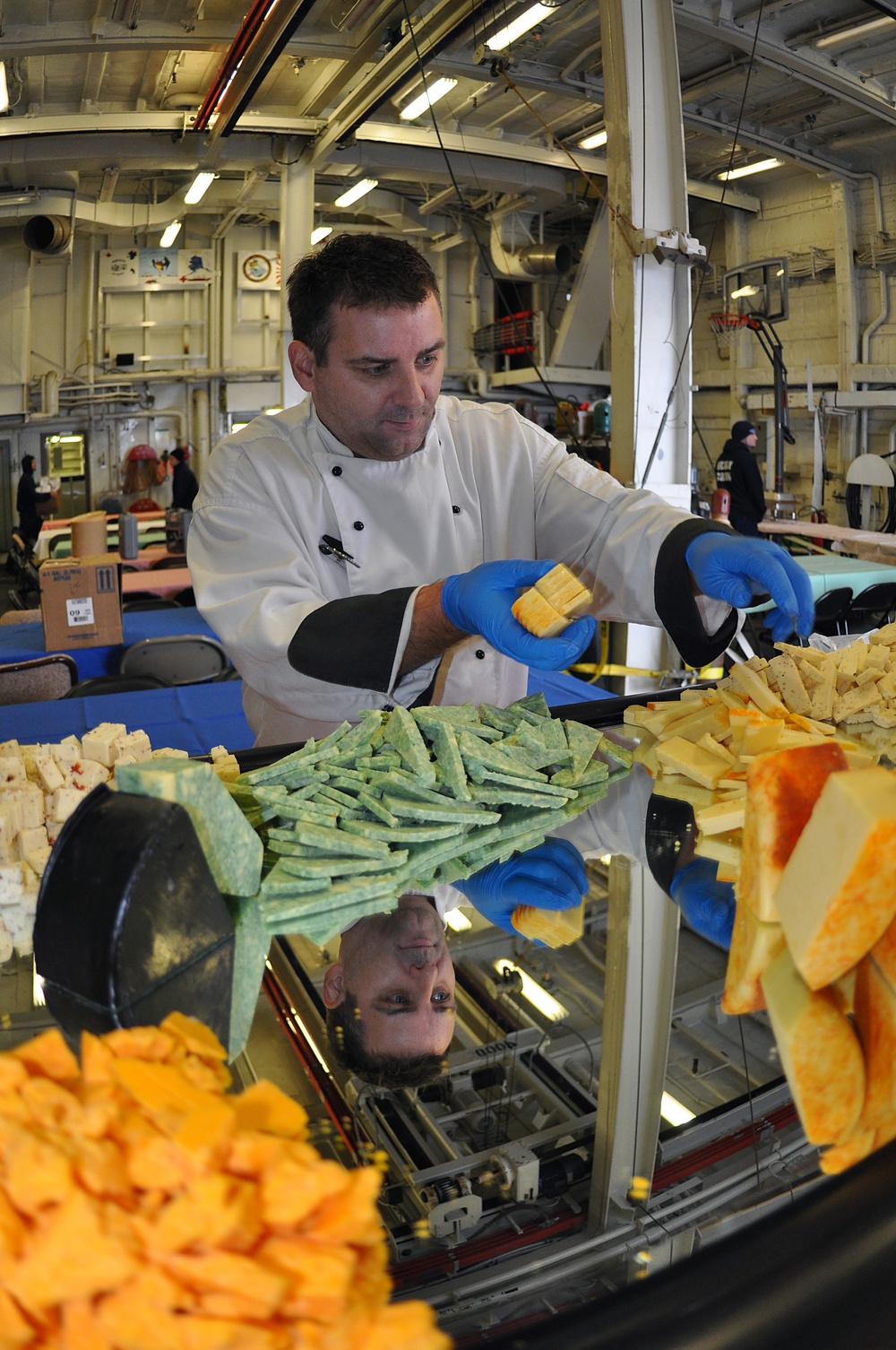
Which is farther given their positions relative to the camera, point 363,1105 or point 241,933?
point 241,933

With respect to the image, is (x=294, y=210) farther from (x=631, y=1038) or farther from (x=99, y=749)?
(x=631, y=1038)

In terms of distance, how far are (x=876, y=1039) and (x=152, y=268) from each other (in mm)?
12860

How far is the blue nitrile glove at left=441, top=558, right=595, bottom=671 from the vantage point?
1.34 meters

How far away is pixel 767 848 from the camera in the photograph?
28.6 inches

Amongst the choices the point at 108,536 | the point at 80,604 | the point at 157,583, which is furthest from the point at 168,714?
the point at 108,536

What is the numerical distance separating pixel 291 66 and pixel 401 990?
26.4 ft

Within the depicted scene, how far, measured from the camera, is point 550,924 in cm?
85

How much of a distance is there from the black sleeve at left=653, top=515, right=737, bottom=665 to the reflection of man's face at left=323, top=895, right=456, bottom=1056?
3.00ft

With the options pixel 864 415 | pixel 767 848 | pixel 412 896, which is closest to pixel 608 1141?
pixel 767 848

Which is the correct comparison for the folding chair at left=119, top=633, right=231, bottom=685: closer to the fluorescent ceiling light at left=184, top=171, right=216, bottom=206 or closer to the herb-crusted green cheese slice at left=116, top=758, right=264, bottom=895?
the herb-crusted green cheese slice at left=116, top=758, right=264, bottom=895

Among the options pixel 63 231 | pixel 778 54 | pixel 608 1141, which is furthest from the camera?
pixel 63 231

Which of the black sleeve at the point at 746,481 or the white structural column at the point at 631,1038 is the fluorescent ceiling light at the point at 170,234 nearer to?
the black sleeve at the point at 746,481

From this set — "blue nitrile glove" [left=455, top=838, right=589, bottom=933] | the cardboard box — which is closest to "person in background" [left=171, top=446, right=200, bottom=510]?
the cardboard box

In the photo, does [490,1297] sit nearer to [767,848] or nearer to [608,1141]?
[608,1141]
